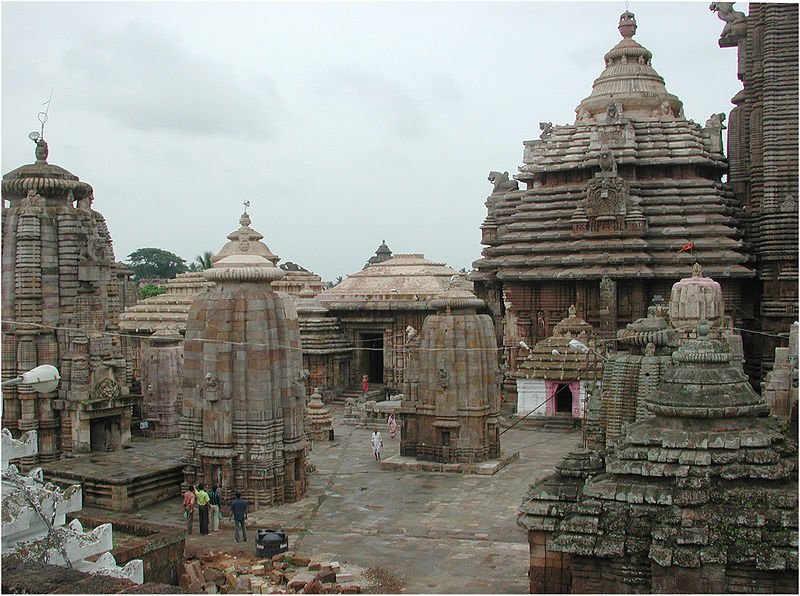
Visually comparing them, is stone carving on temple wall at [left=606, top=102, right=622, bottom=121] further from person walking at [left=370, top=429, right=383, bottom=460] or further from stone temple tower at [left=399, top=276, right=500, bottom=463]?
person walking at [left=370, top=429, right=383, bottom=460]

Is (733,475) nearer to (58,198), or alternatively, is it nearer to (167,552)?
(167,552)

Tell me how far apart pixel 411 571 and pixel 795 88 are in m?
22.9

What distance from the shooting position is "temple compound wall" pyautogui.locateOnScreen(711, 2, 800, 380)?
3045cm

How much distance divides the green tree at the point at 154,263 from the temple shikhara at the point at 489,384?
68.6m

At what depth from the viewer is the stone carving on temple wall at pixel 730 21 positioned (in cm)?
3381

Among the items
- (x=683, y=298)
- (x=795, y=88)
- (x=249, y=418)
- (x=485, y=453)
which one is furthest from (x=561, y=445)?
(x=795, y=88)

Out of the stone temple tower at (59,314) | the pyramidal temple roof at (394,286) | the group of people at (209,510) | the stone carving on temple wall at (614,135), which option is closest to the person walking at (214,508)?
the group of people at (209,510)

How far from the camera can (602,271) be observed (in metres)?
32.3

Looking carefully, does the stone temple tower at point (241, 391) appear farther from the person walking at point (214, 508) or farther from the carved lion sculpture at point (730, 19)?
the carved lion sculpture at point (730, 19)

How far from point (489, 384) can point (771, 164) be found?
1427 cm

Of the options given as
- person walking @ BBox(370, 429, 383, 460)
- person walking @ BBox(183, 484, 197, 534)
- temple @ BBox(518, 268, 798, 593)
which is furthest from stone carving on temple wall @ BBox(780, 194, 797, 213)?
person walking @ BBox(183, 484, 197, 534)

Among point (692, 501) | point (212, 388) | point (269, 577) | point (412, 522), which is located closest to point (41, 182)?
point (212, 388)

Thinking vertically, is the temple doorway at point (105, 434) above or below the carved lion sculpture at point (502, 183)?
below

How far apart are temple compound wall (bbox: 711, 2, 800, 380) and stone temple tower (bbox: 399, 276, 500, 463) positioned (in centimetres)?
1094
